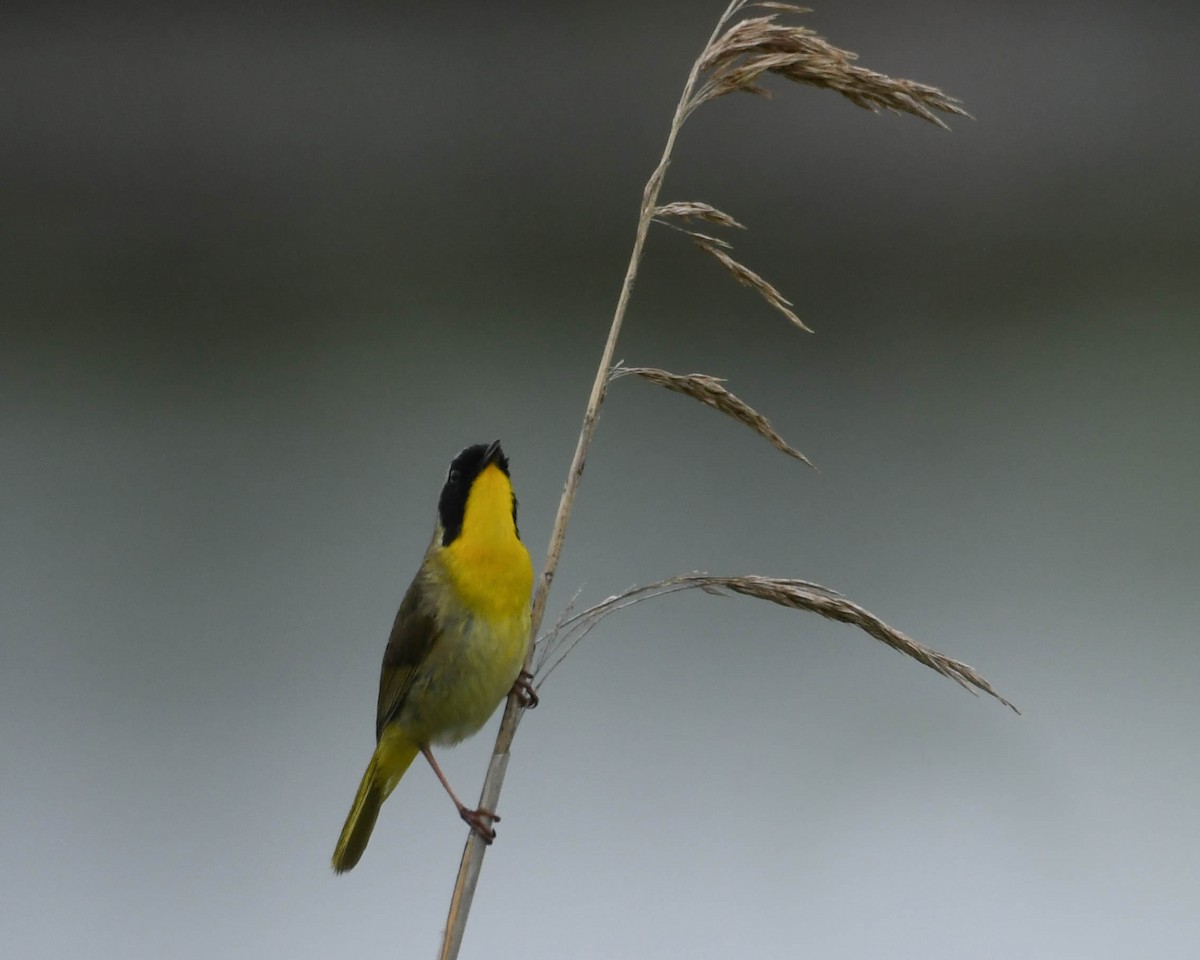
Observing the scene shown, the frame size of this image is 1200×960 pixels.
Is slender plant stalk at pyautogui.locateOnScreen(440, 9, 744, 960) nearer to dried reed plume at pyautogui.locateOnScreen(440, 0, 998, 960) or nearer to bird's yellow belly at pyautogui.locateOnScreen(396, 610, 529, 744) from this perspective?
dried reed plume at pyautogui.locateOnScreen(440, 0, 998, 960)

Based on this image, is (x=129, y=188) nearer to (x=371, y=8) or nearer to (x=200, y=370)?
(x=200, y=370)

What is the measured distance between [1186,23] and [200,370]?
238 centimetres

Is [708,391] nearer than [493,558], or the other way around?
[708,391]

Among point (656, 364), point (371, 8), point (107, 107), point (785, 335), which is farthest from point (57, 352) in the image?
point (785, 335)

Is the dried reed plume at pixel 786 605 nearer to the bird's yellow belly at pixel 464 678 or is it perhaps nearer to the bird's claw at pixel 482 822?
the bird's claw at pixel 482 822

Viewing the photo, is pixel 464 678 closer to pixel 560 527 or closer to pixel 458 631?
pixel 458 631

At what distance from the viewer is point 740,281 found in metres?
1.23

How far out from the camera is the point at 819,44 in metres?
1.27

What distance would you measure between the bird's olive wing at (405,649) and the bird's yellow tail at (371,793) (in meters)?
0.05

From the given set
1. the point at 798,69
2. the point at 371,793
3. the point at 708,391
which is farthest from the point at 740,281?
the point at 371,793

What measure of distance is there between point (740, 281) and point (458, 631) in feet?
2.89

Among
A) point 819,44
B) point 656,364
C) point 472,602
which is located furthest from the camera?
point 656,364

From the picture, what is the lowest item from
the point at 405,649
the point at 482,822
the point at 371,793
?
the point at 371,793

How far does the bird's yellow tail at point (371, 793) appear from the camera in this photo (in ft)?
6.06
